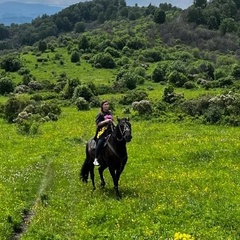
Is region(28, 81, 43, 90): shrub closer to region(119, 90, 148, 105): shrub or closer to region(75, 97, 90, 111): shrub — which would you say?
region(119, 90, 148, 105): shrub

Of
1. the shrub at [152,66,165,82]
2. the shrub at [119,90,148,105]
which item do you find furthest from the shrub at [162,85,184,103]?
the shrub at [152,66,165,82]

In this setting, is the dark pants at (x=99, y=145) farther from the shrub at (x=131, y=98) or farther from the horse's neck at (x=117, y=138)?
the shrub at (x=131, y=98)

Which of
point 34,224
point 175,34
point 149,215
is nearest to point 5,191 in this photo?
point 34,224

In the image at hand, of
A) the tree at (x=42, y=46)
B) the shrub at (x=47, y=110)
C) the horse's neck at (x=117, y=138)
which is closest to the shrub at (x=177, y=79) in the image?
the shrub at (x=47, y=110)

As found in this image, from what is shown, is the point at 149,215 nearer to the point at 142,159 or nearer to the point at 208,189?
the point at 208,189

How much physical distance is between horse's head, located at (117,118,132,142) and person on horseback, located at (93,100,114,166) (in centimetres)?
157

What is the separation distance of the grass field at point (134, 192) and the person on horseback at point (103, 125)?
2225mm

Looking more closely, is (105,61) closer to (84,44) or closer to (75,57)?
(75,57)

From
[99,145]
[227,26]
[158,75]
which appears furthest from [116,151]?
[227,26]

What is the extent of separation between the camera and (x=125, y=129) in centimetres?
1933

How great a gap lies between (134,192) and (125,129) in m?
3.67

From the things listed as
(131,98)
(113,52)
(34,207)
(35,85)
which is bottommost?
(131,98)

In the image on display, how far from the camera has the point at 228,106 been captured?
4741 cm

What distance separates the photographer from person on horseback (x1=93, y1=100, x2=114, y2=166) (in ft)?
70.1
